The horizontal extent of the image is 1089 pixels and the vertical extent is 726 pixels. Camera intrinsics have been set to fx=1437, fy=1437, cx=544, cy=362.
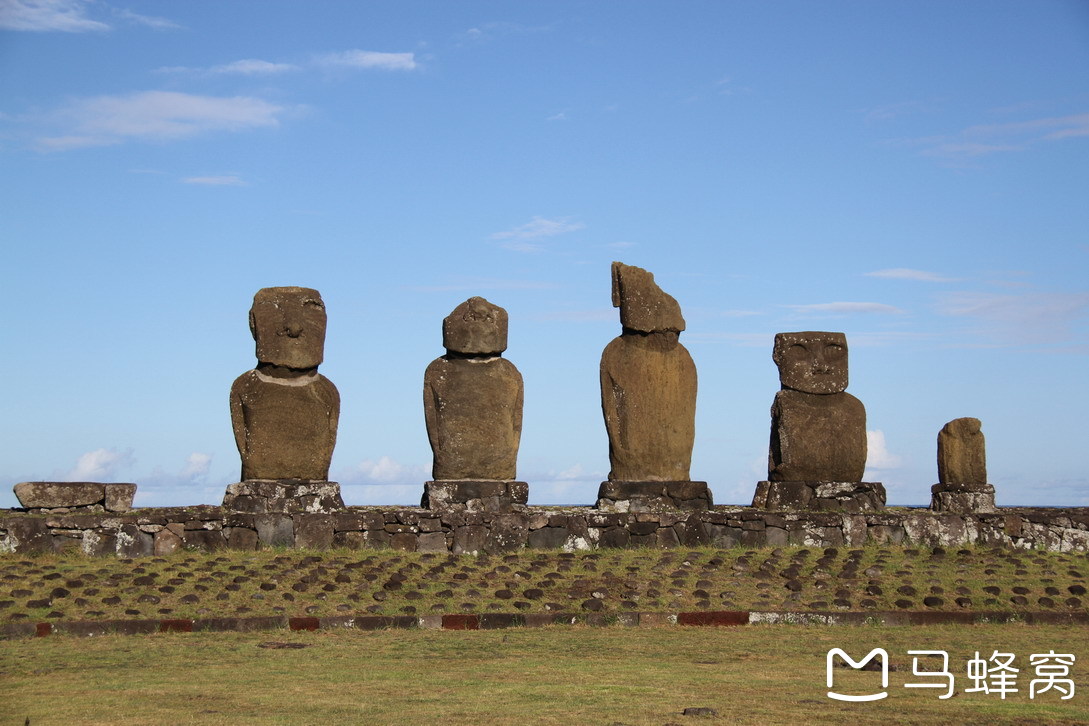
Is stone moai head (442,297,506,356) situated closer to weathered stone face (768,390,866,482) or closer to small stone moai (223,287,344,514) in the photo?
small stone moai (223,287,344,514)

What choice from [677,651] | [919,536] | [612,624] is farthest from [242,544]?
[919,536]

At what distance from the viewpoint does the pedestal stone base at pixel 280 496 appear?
61.1ft

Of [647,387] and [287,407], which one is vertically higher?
[647,387]

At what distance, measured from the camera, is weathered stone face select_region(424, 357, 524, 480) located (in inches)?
752

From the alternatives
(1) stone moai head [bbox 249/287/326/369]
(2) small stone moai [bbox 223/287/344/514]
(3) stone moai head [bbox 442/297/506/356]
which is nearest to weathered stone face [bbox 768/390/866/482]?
(3) stone moai head [bbox 442/297/506/356]

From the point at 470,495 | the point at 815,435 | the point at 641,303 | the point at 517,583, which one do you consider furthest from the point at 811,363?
the point at 517,583

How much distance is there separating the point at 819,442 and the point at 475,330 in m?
5.00

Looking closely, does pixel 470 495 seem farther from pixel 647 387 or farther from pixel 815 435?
pixel 815 435

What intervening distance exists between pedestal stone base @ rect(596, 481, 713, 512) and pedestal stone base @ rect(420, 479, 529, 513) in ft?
4.24

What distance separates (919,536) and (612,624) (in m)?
5.74

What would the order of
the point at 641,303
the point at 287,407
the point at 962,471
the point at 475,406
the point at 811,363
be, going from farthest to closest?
the point at 962,471
the point at 811,363
the point at 641,303
the point at 475,406
the point at 287,407

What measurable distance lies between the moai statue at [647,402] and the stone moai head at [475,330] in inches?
60.5

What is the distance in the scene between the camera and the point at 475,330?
19.3 meters

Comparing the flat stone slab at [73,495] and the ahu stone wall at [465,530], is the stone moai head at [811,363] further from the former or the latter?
the flat stone slab at [73,495]
